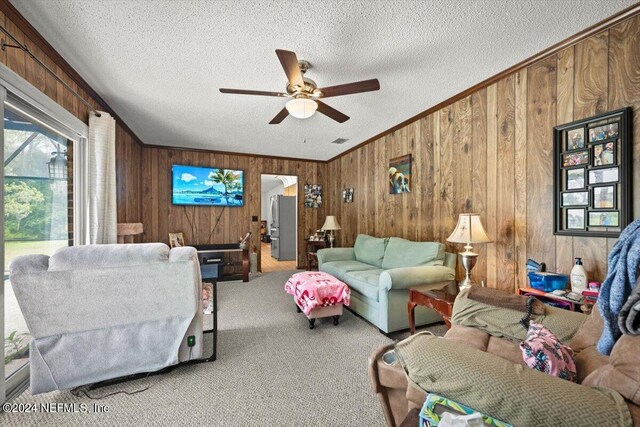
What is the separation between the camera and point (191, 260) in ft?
6.09

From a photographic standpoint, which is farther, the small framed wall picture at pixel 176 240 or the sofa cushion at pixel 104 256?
the small framed wall picture at pixel 176 240

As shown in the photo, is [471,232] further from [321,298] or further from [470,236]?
[321,298]

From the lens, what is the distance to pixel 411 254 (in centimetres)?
304

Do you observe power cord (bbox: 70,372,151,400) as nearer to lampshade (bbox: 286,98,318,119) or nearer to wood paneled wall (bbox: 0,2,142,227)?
wood paneled wall (bbox: 0,2,142,227)

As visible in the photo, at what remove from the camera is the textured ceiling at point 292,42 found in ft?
5.33

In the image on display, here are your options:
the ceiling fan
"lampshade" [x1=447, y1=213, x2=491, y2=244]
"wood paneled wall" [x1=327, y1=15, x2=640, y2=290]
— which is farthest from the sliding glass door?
"wood paneled wall" [x1=327, y1=15, x2=640, y2=290]

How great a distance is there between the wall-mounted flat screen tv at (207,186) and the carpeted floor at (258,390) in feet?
10.5

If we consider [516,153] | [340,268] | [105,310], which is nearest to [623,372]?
[516,153]

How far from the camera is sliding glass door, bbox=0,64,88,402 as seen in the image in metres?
1.65

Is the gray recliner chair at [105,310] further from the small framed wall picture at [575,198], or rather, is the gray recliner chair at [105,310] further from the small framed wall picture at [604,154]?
the small framed wall picture at [604,154]

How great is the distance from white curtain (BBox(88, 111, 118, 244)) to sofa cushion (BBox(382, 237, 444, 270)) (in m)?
3.27

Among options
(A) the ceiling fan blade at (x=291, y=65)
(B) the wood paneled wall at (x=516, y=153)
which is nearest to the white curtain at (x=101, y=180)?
(A) the ceiling fan blade at (x=291, y=65)

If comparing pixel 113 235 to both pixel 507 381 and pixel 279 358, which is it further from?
pixel 507 381

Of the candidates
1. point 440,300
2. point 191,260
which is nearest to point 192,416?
point 191,260
